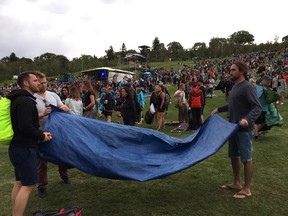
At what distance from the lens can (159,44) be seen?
11644 cm

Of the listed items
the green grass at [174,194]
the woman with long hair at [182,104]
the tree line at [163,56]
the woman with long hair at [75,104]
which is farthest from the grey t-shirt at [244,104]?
the tree line at [163,56]

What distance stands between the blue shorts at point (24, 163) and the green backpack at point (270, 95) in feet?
20.2

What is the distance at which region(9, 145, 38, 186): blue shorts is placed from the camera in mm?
3473

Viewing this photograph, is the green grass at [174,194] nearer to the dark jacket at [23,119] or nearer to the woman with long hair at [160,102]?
the dark jacket at [23,119]

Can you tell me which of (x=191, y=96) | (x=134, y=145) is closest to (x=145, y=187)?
(x=134, y=145)

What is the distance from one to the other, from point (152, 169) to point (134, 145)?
1.94 feet

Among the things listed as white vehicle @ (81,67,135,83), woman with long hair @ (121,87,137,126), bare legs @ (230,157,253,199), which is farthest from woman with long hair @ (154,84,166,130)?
white vehicle @ (81,67,135,83)

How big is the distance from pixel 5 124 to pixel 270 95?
6440 mm

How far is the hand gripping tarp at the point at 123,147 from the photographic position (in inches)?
152

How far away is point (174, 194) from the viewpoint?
4.66 meters

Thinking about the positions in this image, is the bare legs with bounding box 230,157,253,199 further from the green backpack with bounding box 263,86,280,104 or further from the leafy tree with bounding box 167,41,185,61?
the leafy tree with bounding box 167,41,185,61

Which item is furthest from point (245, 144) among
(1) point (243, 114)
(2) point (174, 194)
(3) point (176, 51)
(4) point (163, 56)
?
(3) point (176, 51)

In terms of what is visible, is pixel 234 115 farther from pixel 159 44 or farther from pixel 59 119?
pixel 159 44

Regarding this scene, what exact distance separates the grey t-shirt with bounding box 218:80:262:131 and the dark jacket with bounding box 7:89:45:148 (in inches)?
105
